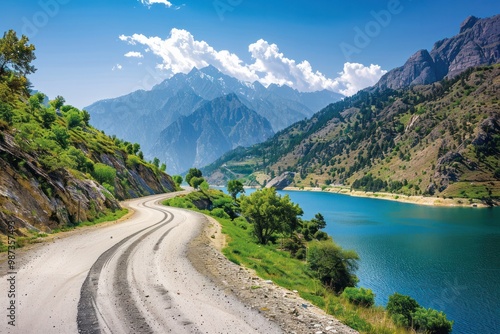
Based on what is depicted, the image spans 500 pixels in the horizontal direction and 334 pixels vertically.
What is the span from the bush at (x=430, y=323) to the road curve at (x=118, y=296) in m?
27.9

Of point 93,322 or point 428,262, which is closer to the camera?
point 93,322

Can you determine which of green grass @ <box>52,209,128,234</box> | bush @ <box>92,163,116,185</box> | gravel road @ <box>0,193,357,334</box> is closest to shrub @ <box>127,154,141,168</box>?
bush @ <box>92,163,116,185</box>

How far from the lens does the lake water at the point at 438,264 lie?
44.5 meters

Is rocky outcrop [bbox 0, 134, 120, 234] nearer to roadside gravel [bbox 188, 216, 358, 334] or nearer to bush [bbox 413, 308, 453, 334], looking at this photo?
roadside gravel [bbox 188, 216, 358, 334]

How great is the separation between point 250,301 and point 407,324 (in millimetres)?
26538

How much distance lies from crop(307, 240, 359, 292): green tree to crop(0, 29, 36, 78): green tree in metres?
50.6

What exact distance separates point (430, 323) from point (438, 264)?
38.3 meters

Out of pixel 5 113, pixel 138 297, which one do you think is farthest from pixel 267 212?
pixel 5 113

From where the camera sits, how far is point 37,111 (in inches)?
2992

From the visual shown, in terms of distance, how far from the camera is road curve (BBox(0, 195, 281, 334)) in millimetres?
12266

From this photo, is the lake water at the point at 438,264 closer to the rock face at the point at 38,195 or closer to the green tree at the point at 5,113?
the rock face at the point at 38,195

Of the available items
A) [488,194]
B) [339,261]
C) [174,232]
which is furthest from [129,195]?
[488,194]

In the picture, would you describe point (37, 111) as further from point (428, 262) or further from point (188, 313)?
point (428, 262)

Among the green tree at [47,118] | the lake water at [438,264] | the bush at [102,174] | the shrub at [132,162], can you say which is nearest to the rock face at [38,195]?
the bush at [102,174]
